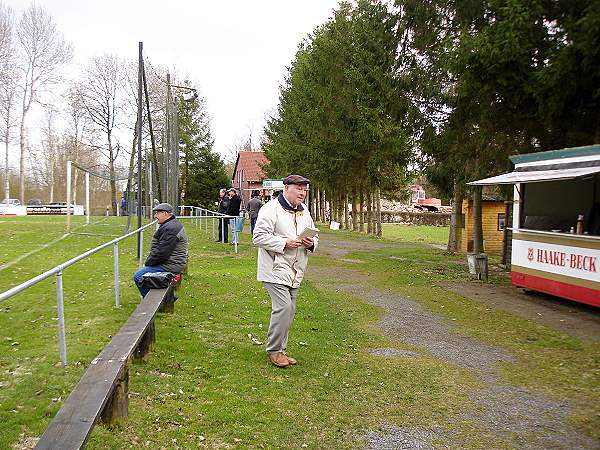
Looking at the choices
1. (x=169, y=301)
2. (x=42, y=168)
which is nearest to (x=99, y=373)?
(x=169, y=301)

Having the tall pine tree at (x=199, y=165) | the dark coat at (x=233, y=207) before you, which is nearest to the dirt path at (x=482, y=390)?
the dark coat at (x=233, y=207)

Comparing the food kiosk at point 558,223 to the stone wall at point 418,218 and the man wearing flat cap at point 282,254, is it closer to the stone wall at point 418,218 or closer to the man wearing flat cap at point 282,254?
the man wearing flat cap at point 282,254

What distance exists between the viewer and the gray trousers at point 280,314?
6.15m

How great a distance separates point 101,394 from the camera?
4.12m

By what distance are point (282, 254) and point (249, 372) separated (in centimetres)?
120

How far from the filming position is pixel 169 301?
856cm

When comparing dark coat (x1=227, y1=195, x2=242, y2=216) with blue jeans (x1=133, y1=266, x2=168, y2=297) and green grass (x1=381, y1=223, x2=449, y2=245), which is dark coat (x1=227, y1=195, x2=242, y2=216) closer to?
blue jeans (x1=133, y1=266, x2=168, y2=297)

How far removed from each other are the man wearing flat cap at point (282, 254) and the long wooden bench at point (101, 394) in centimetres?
128

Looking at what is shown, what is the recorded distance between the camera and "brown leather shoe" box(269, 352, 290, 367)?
618 cm

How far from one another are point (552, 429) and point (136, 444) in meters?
3.14

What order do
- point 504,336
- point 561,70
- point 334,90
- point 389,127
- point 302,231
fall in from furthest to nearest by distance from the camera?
1. point 334,90
2. point 389,127
3. point 561,70
4. point 504,336
5. point 302,231

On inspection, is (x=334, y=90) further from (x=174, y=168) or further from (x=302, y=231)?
(x=302, y=231)

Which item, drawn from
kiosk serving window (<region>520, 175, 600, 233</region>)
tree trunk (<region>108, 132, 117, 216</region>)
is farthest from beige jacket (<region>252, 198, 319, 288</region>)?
tree trunk (<region>108, 132, 117, 216</region>)

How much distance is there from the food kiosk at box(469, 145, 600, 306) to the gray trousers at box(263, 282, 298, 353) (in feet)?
18.3
